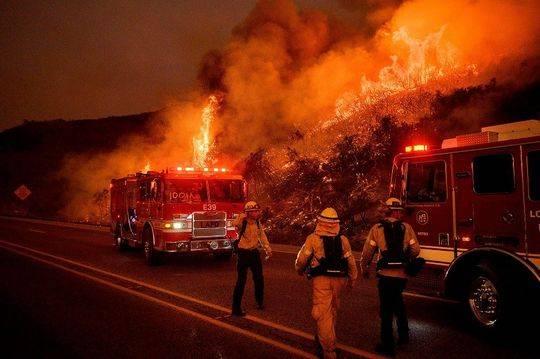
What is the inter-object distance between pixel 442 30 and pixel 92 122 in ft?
297

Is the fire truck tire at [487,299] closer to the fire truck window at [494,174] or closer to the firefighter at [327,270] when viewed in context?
the fire truck window at [494,174]

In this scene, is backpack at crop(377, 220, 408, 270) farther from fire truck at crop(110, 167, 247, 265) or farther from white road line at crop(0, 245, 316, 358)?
fire truck at crop(110, 167, 247, 265)

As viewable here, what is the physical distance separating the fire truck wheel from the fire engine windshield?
733 cm

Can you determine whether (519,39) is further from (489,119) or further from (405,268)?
(405,268)

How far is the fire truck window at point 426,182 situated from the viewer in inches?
250

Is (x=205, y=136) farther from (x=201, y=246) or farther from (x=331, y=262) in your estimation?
(x=331, y=262)

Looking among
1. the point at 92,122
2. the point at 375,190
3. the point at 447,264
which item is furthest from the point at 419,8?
the point at 92,122

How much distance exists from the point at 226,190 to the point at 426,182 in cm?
633

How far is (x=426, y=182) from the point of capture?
6535mm

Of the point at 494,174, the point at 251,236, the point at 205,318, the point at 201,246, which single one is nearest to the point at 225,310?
the point at 205,318

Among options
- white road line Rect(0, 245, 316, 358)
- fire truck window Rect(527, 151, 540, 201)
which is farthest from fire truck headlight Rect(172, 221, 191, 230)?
fire truck window Rect(527, 151, 540, 201)

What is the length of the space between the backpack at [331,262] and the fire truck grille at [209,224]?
7.01 metres

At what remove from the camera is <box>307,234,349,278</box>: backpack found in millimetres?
4465

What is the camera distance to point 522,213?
17.6ft
